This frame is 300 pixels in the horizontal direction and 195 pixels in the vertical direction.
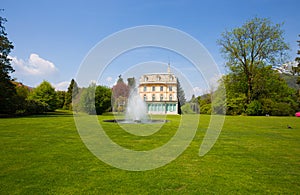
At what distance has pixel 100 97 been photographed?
42.0m

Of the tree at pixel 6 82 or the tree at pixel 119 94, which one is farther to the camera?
the tree at pixel 119 94

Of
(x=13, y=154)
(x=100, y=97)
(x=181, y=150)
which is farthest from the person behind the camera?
(x=100, y=97)

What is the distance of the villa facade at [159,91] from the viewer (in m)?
47.9

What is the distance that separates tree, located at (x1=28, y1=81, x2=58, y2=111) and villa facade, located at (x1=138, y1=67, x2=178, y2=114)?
18.7 meters

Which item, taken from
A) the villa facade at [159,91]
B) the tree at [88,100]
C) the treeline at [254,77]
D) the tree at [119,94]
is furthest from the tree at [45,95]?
the treeline at [254,77]

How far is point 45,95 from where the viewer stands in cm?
4622

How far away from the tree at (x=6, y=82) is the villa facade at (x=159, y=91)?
25.5 m

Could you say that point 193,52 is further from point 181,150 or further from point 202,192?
point 202,192

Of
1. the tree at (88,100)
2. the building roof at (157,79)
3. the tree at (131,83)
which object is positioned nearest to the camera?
the tree at (88,100)

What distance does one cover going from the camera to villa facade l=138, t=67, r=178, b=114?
157 feet

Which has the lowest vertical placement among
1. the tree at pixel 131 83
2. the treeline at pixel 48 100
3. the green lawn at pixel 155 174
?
the green lawn at pixel 155 174

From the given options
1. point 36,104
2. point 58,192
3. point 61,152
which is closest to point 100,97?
point 36,104

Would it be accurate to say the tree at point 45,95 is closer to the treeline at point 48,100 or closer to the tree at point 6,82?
the treeline at point 48,100

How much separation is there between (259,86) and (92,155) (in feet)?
122
